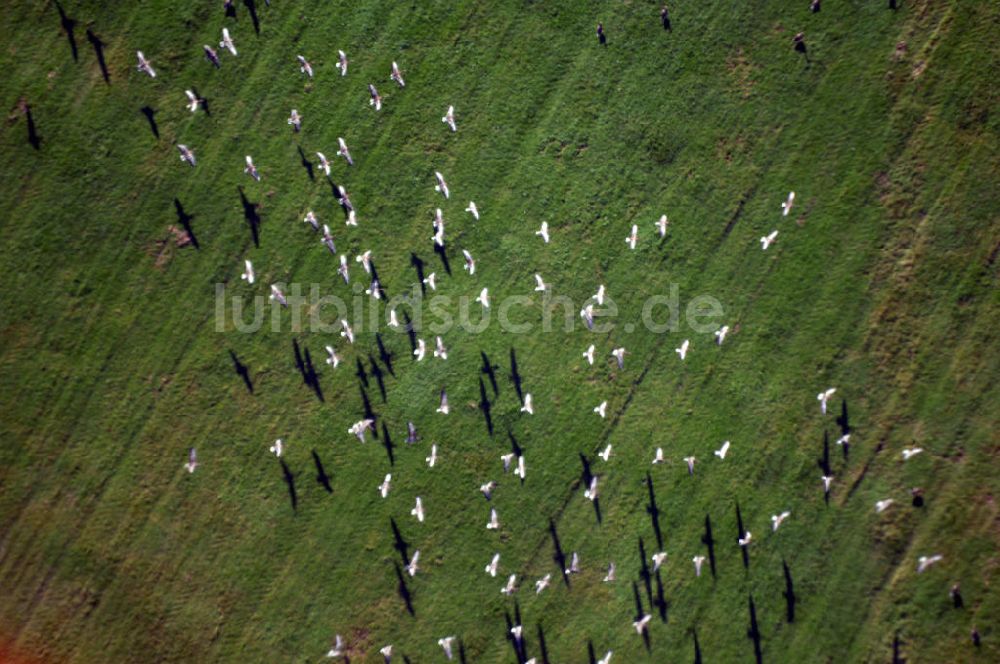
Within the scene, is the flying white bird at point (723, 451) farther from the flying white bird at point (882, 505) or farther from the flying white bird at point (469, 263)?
the flying white bird at point (469, 263)

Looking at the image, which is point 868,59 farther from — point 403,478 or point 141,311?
point 141,311

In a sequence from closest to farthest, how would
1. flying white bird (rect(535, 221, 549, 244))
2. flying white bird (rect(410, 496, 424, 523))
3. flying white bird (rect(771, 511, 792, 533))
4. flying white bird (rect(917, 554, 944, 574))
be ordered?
flying white bird (rect(917, 554, 944, 574)) → flying white bird (rect(771, 511, 792, 533)) → flying white bird (rect(410, 496, 424, 523)) → flying white bird (rect(535, 221, 549, 244))

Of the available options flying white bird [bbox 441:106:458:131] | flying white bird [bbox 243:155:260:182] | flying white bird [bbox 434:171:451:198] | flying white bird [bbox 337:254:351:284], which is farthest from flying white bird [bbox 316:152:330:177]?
flying white bird [bbox 441:106:458:131]

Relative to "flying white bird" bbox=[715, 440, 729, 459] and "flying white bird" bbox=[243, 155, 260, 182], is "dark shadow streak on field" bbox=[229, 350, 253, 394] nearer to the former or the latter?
"flying white bird" bbox=[243, 155, 260, 182]

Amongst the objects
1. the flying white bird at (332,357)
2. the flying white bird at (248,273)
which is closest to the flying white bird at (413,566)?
the flying white bird at (332,357)

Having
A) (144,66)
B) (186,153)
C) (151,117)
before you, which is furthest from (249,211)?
(144,66)

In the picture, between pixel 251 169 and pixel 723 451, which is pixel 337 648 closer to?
pixel 723 451
